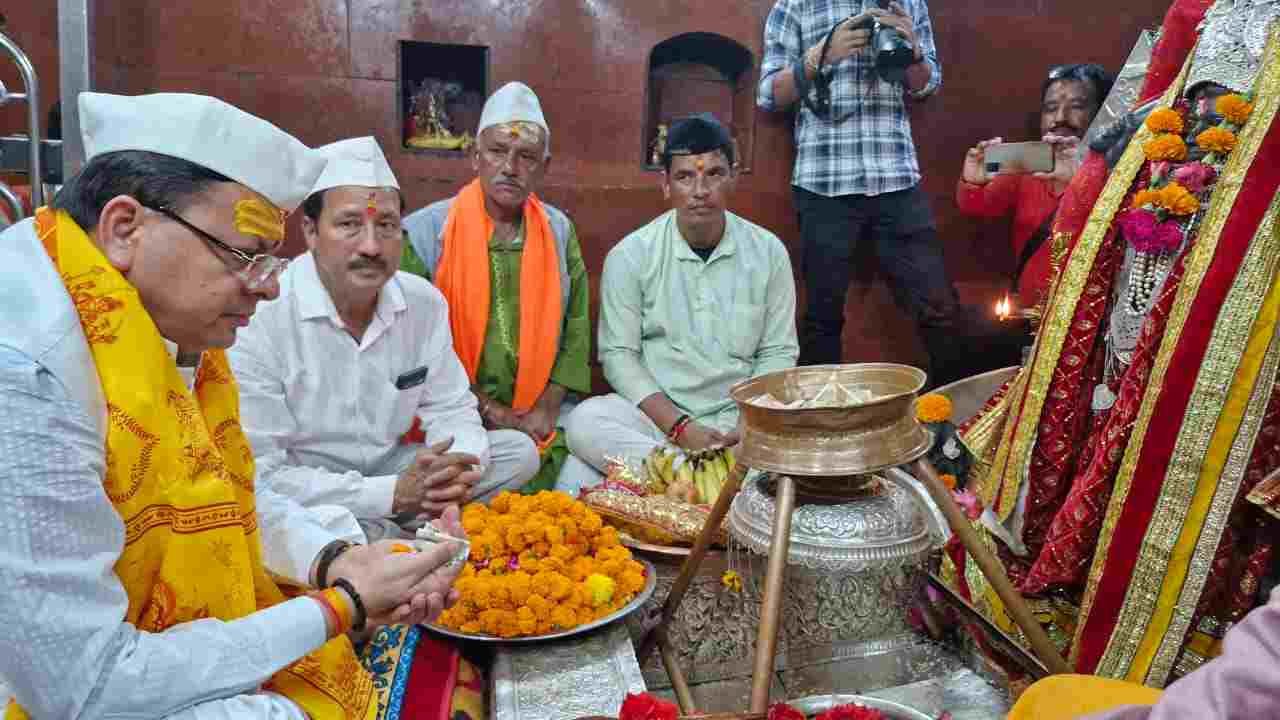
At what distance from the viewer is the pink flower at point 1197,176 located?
2.42 m

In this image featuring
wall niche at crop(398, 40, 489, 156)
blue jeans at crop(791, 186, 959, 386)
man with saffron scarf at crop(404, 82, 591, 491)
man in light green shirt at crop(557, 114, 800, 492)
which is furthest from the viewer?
wall niche at crop(398, 40, 489, 156)

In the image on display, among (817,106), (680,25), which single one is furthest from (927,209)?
(680,25)

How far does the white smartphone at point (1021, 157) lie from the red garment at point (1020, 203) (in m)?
0.63

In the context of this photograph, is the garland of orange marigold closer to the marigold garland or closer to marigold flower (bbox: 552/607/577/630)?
marigold flower (bbox: 552/607/577/630)

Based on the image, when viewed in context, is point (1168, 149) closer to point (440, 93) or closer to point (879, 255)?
point (879, 255)

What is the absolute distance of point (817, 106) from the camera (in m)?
4.74

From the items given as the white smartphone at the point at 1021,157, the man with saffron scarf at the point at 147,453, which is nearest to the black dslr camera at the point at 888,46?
the white smartphone at the point at 1021,157

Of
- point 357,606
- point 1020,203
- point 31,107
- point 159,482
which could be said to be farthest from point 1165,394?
point 31,107

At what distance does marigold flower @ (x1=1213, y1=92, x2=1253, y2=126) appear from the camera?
2346mm

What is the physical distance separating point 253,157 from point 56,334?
411mm

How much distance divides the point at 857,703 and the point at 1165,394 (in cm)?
109

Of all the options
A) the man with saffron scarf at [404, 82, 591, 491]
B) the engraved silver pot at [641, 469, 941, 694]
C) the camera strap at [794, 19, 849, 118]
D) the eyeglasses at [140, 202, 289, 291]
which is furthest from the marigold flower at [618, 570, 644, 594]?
the camera strap at [794, 19, 849, 118]

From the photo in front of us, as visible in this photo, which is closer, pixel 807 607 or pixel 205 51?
pixel 807 607

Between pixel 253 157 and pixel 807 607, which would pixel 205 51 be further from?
pixel 807 607
